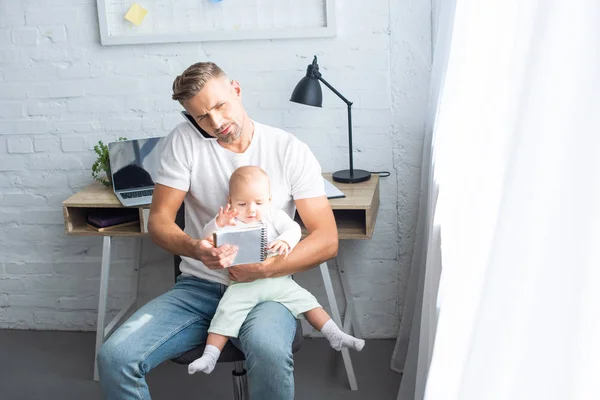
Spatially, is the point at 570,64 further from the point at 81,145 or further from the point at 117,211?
the point at 81,145

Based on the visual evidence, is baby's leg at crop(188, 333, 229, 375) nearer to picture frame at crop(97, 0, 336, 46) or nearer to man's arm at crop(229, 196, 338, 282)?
man's arm at crop(229, 196, 338, 282)

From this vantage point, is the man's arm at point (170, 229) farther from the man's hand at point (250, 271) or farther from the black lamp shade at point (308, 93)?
the black lamp shade at point (308, 93)

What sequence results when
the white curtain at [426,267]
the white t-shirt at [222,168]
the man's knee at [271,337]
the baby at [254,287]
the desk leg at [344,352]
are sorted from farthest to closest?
the desk leg at [344,352]
the white t-shirt at [222,168]
the baby at [254,287]
the man's knee at [271,337]
the white curtain at [426,267]

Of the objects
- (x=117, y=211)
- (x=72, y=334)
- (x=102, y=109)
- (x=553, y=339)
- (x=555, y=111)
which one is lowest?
(x=72, y=334)

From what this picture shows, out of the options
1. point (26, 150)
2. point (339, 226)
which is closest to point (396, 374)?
point (339, 226)

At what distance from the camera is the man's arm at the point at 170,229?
7.04ft

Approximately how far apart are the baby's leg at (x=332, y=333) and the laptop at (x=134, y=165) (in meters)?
0.98

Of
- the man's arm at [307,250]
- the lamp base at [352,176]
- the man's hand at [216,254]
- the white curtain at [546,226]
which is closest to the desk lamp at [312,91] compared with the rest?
the lamp base at [352,176]

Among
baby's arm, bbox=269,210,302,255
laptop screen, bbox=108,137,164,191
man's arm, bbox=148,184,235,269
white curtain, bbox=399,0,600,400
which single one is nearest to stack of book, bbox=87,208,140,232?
laptop screen, bbox=108,137,164,191

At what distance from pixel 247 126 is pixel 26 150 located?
54.0 inches

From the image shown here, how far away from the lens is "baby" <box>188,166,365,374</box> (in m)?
2.09

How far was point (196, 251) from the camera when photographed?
2141 millimetres

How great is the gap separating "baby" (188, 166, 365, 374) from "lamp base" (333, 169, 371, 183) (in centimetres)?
71

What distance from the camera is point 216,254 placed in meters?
2.03
